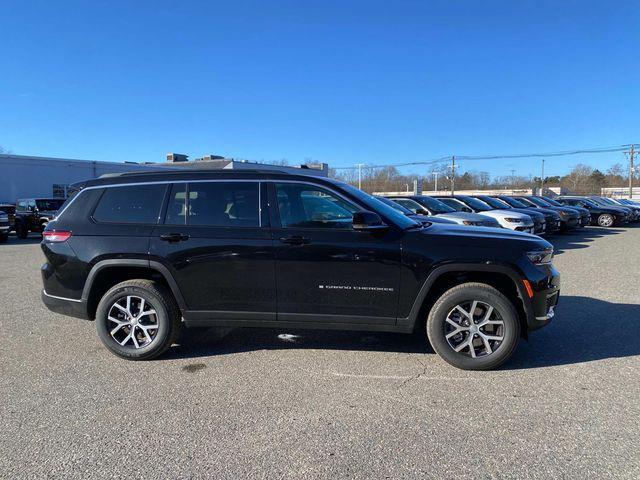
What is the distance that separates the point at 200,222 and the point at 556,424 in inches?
137

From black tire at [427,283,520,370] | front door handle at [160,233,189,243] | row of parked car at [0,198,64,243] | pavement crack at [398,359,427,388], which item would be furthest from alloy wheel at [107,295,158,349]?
row of parked car at [0,198,64,243]

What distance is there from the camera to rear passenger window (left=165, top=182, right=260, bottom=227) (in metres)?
4.51

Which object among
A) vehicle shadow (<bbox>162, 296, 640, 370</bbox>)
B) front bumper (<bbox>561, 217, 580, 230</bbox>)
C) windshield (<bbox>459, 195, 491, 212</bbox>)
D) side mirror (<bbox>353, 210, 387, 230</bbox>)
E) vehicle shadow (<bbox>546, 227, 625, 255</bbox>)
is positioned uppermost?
windshield (<bbox>459, 195, 491, 212</bbox>)

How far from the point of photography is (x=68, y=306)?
475 centimetres

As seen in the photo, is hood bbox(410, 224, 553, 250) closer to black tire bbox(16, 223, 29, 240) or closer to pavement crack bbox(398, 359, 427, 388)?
pavement crack bbox(398, 359, 427, 388)

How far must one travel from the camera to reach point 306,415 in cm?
348

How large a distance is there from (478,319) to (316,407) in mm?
1739

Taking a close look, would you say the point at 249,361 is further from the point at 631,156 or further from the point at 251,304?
the point at 631,156

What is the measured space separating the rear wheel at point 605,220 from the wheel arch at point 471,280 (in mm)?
22694

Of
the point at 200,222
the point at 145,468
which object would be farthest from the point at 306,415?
the point at 200,222

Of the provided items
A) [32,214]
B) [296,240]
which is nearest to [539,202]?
[296,240]

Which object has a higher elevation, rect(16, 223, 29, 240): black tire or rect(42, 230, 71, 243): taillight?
rect(42, 230, 71, 243): taillight

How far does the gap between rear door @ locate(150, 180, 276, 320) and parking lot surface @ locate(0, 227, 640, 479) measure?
62 cm

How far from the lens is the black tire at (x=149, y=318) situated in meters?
4.55
